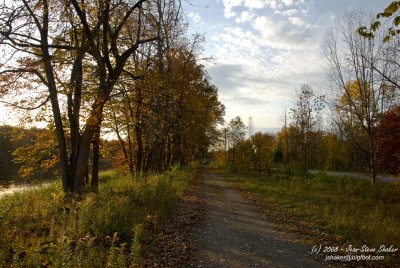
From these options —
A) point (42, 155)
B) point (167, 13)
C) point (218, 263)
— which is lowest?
point (218, 263)

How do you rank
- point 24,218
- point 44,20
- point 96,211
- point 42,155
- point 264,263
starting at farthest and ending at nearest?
point 42,155 < point 44,20 < point 24,218 < point 96,211 < point 264,263

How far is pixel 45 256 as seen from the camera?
563cm

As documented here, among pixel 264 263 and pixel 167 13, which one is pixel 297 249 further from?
pixel 167 13

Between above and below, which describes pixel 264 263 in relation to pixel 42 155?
below

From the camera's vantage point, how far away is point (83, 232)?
6957 mm

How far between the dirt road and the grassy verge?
1.29 m

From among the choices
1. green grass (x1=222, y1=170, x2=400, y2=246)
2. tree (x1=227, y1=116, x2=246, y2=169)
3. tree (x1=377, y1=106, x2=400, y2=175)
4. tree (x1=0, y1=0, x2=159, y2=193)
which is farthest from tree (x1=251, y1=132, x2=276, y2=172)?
tree (x1=0, y1=0, x2=159, y2=193)

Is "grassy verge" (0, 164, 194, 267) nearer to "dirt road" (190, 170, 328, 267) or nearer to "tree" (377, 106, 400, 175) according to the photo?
"dirt road" (190, 170, 328, 267)

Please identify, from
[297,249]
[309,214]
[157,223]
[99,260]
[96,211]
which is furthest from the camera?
[309,214]

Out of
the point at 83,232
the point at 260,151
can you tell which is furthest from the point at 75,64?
the point at 260,151

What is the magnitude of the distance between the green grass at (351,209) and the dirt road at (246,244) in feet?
4.77

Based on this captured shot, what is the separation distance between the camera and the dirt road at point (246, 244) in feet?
20.3

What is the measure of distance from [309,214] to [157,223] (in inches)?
200

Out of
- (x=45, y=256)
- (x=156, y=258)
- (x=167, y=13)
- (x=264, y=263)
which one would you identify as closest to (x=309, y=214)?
(x=264, y=263)
